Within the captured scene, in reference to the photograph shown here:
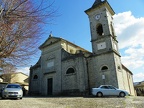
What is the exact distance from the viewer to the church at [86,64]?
17844mm

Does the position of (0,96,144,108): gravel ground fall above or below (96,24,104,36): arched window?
below

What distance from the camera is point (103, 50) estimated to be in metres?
18.7

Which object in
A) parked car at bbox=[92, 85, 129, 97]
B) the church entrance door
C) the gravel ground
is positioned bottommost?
the gravel ground

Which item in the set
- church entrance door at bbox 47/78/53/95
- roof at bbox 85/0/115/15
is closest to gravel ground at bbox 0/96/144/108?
church entrance door at bbox 47/78/53/95

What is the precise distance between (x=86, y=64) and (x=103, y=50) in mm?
2975

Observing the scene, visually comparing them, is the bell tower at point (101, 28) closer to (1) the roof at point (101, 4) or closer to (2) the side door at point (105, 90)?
(1) the roof at point (101, 4)

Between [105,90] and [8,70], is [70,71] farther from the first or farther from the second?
[8,70]

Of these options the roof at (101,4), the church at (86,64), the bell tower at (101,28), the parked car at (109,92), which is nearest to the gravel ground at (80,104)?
the parked car at (109,92)

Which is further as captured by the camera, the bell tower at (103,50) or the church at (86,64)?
the church at (86,64)

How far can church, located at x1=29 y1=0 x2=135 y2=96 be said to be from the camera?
58.5 feet

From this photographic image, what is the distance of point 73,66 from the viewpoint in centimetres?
1989

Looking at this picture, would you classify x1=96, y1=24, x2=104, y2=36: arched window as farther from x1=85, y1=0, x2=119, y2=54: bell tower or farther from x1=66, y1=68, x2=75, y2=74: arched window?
x1=66, y1=68, x2=75, y2=74: arched window

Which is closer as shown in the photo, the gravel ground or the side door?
the gravel ground

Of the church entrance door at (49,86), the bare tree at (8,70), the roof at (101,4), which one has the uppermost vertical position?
the roof at (101,4)
